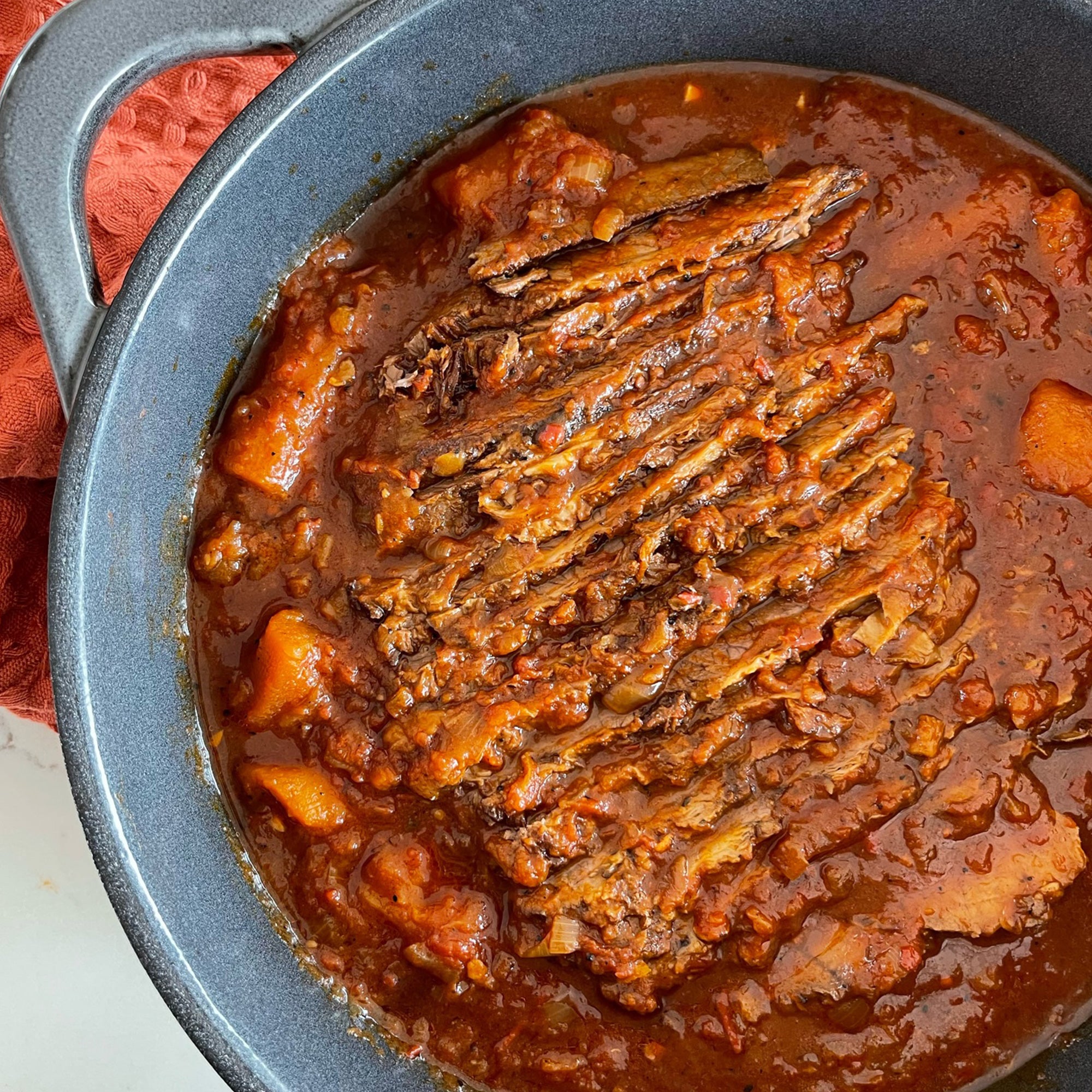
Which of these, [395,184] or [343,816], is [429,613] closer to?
[343,816]

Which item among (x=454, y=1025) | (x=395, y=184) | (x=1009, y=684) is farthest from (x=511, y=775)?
(x=395, y=184)

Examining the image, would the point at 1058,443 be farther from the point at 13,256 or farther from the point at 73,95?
the point at 13,256

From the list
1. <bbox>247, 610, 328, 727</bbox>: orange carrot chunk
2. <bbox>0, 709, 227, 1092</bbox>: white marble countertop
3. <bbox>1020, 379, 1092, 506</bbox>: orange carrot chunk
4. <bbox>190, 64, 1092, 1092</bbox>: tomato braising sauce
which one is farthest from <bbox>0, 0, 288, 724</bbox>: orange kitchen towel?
<bbox>1020, 379, 1092, 506</bbox>: orange carrot chunk

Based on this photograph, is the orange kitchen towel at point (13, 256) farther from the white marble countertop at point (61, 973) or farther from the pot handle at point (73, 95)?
the pot handle at point (73, 95)

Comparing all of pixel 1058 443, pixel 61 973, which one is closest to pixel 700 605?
pixel 1058 443

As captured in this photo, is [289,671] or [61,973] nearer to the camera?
[289,671]
